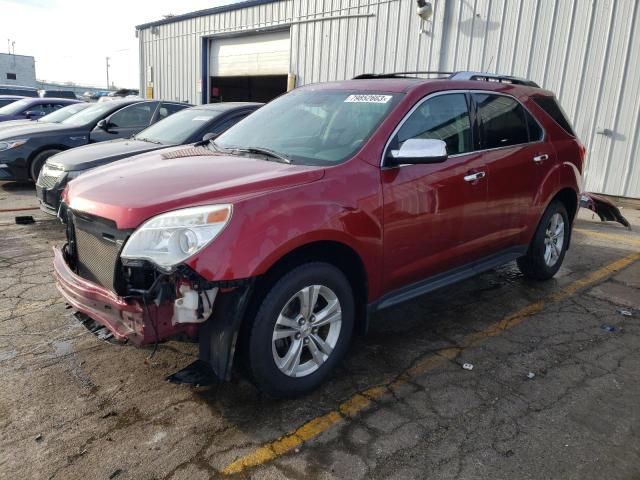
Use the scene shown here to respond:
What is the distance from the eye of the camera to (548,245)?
499 cm

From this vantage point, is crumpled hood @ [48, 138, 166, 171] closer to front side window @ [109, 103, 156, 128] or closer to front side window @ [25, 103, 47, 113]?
front side window @ [109, 103, 156, 128]

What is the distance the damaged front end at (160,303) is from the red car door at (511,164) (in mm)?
2389

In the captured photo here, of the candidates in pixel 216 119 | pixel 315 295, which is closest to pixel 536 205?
pixel 315 295

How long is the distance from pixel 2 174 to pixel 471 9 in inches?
374

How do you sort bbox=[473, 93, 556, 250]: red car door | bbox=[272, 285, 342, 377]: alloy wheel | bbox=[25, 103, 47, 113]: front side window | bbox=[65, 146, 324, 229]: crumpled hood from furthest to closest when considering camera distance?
bbox=[25, 103, 47, 113]: front side window, bbox=[473, 93, 556, 250]: red car door, bbox=[272, 285, 342, 377]: alloy wheel, bbox=[65, 146, 324, 229]: crumpled hood

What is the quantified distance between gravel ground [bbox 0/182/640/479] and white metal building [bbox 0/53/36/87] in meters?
51.5

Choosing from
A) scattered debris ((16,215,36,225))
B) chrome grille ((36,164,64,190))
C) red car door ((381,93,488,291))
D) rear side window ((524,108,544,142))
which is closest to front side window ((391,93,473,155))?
red car door ((381,93,488,291))

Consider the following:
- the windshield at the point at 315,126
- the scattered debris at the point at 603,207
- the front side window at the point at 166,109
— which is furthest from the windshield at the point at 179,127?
the scattered debris at the point at 603,207

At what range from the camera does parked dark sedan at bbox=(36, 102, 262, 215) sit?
232 inches

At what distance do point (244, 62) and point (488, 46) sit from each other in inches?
353

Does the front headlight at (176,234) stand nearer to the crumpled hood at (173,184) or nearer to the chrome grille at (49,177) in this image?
the crumpled hood at (173,184)

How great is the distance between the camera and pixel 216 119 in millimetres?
6727

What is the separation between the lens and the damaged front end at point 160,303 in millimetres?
2414

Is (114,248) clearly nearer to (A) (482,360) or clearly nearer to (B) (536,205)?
(A) (482,360)
